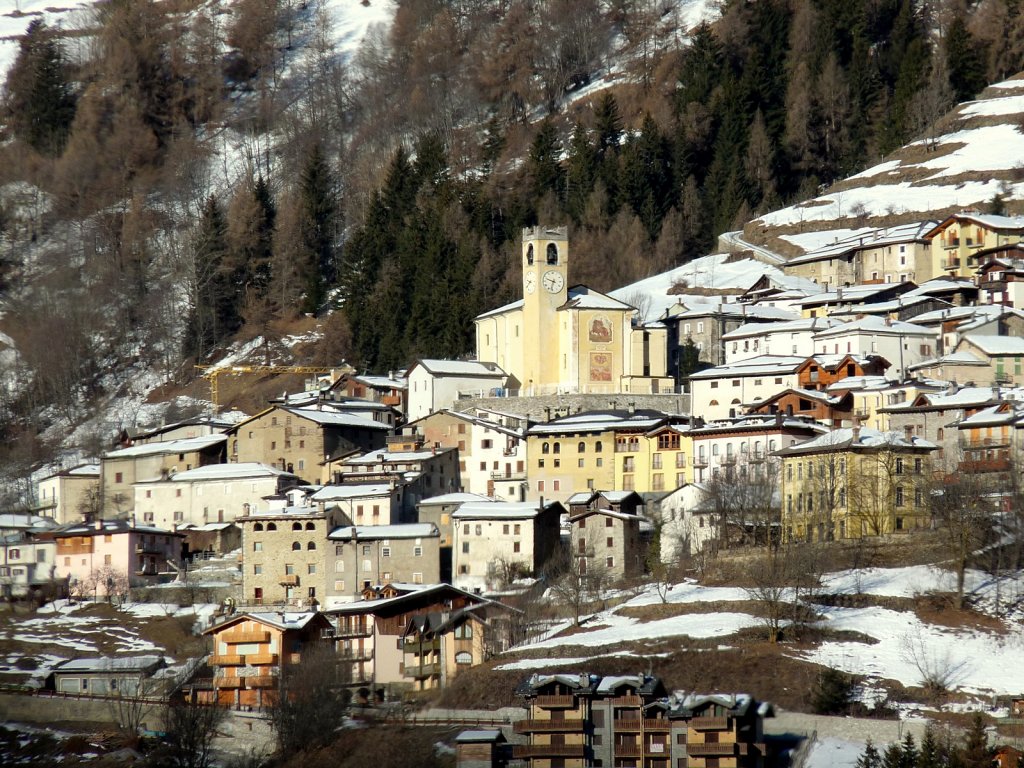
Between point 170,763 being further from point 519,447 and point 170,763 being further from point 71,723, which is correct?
point 519,447

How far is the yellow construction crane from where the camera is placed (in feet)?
374

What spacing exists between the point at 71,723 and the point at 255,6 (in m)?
125

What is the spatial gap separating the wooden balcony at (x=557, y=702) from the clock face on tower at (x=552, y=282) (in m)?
43.8

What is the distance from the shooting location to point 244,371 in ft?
382

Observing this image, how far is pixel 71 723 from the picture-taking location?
6731 centimetres

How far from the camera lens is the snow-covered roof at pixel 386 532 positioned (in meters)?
77.4

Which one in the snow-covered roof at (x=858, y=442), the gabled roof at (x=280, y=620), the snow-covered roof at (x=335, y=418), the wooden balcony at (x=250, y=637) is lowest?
the wooden balcony at (x=250, y=637)

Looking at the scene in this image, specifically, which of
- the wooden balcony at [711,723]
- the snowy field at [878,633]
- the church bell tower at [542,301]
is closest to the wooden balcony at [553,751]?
the wooden balcony at [711,723]

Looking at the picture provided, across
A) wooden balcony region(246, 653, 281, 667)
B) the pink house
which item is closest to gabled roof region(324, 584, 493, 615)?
wooden balcony region(246, 653, 281, 667)

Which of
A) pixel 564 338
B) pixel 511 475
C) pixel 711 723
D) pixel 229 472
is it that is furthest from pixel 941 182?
pixel 711 723

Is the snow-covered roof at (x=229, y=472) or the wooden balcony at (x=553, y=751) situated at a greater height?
the snow-covered roof at (x=229, y=472)

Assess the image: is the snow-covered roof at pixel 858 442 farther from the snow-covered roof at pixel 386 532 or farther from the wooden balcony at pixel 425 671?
the wooden balcony at pixel 425 671

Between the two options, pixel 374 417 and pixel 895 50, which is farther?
pixel 895 50

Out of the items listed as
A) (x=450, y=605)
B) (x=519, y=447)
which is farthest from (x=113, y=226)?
(x=450, y=605)
